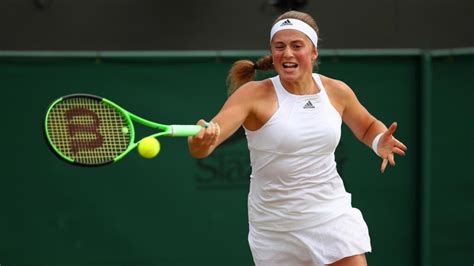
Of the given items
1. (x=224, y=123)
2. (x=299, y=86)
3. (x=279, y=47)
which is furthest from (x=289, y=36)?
(x=224, y=123)

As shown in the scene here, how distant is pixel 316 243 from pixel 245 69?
0.91 metres

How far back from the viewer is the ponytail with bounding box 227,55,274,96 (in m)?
4.34

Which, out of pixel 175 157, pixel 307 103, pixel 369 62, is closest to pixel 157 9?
pixel 175 157

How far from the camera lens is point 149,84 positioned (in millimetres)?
5855

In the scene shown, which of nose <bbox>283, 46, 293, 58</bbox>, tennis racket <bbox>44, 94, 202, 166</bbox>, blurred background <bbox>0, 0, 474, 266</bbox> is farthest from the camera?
blurred background <bbox>0, 0, 474, 266</bbox>

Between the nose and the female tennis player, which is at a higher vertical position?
the nose

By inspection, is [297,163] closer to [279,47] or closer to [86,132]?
[279,47]

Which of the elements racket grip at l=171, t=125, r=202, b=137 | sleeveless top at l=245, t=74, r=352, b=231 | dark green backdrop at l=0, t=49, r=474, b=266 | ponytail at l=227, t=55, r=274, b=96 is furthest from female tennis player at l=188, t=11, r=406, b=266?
dark green backdrop at l=0, t=49, r=474, b=266

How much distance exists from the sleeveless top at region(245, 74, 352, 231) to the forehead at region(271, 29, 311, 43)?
0.66ft

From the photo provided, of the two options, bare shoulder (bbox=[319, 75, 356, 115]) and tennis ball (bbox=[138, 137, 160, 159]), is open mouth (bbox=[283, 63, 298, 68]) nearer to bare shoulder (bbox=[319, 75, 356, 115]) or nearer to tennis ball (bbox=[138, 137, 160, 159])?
bare shoulder (bbox=[319, 75, 356, 115])

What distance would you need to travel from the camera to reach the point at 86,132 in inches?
155

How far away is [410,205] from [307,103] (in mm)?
2504

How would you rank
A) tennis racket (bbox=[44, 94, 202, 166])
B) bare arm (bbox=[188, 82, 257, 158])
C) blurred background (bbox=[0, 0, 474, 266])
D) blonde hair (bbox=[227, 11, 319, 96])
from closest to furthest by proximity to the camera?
1. bare arm (bbox=[188, 82, 257, 158])
2. tennis racket (bbox=[44, 94, 202, 166])
3. blonde hair (bbox=[227, 11, 319, 96])
4. blurred background (bbox=[0, 0, 474, 266])

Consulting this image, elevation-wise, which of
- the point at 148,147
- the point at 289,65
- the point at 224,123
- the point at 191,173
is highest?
the point at 289,65
